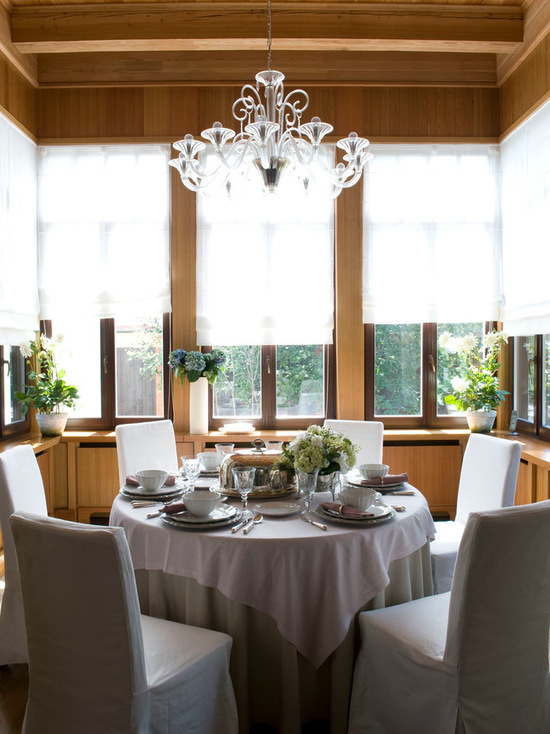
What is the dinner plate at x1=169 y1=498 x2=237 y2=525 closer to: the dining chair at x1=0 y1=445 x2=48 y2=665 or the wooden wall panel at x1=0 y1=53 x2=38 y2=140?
the dining chair at x1=0 y1=445 x2=48 y2=665

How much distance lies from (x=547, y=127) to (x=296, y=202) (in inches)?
68.0

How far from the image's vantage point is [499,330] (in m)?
4.41

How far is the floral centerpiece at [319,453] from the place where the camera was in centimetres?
210

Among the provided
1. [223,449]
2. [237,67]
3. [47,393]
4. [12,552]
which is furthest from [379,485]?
[237,67]

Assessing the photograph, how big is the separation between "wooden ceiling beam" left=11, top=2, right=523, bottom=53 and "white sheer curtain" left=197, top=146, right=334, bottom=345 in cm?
86

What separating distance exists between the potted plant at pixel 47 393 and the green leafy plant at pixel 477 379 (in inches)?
108

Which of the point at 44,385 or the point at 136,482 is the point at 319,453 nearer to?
the point at 136,482

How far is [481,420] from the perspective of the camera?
4.15m

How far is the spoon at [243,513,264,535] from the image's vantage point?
6.29 ft

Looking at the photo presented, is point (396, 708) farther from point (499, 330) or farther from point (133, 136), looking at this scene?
point (133, 136)

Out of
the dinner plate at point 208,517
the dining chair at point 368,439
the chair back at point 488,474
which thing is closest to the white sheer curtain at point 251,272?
the dining chair at point 368,439

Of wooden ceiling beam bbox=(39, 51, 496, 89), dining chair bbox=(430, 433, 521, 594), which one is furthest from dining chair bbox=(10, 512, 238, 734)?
wooden ceiling beam bbox=(39, 51, 496, 89)

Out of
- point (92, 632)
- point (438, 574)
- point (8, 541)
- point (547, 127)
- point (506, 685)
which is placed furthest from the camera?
point (547, 127)

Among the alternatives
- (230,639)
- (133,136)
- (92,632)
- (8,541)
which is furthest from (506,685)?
(133,136)
